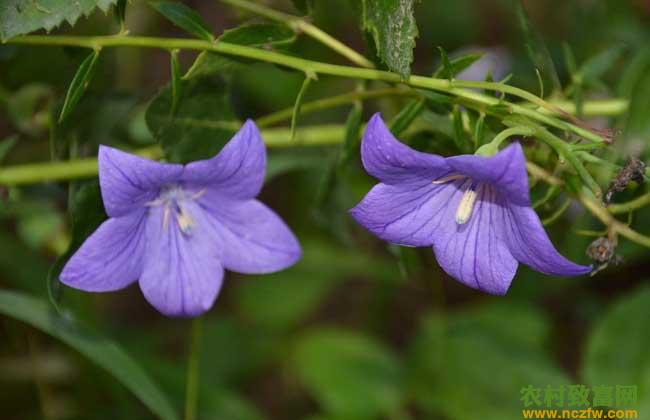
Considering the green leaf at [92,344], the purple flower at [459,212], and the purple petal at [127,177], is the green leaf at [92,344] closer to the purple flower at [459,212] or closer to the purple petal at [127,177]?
the purple petal at [127,177]

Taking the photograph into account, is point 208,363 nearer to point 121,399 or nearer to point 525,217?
point 121,399

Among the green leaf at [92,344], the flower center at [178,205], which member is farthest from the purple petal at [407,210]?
the green leaf at [92,344]

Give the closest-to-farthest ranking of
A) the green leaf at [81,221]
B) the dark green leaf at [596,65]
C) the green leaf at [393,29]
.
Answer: the green leaf at [393,29] → the green leaf at [81,221] → the dark green leaf at [596,65]

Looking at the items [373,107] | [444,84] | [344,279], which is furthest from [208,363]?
[444,84]

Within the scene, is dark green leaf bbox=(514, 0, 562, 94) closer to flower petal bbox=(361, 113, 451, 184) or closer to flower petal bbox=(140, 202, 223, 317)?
flower petal bbox=(361, 113, 451, 184)

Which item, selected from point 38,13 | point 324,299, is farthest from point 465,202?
point 324,299

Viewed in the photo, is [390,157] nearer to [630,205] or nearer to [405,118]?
[405,118]
